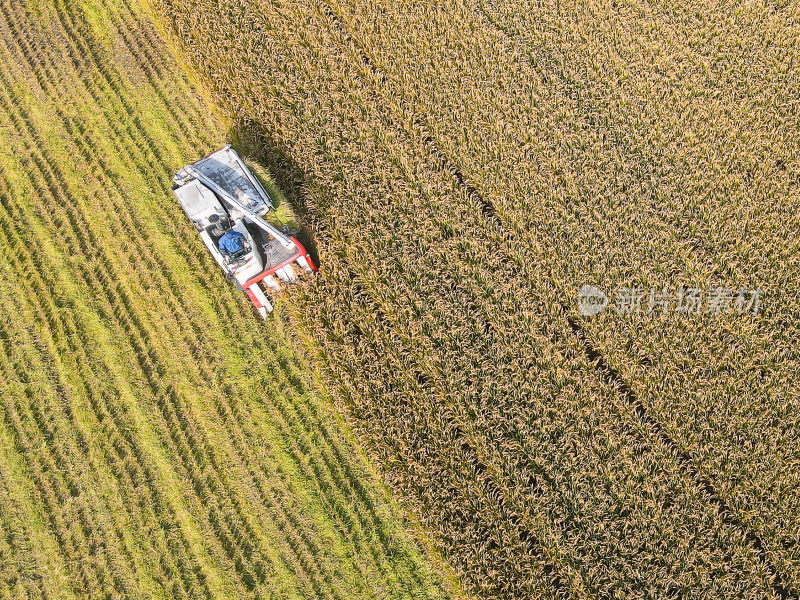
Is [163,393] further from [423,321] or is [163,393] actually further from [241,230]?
[423,321]

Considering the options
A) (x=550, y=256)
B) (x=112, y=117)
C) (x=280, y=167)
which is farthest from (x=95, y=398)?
(x=550, y=256)

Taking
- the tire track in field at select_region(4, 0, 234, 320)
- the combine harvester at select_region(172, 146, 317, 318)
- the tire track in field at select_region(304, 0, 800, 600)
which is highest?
the tire track in field at select_region(4, 0, 234, 320)

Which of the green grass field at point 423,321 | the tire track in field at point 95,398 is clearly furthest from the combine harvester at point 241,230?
the tire track in field at point 95,398

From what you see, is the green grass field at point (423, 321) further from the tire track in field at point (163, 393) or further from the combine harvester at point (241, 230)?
the combine harvester at point (241, 230)

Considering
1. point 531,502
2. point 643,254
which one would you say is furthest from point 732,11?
point 531,502

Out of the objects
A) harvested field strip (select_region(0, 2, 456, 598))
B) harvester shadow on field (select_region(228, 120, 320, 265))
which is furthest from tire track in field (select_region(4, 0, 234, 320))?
harvester shadow on field (select_region(228, 120, 320, 265))

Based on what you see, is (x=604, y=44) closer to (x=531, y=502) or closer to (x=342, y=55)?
(x=342, y=55)

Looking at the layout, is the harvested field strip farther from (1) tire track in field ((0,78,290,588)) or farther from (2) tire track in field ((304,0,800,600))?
(2) tire track in field ((304,0,800,600))
